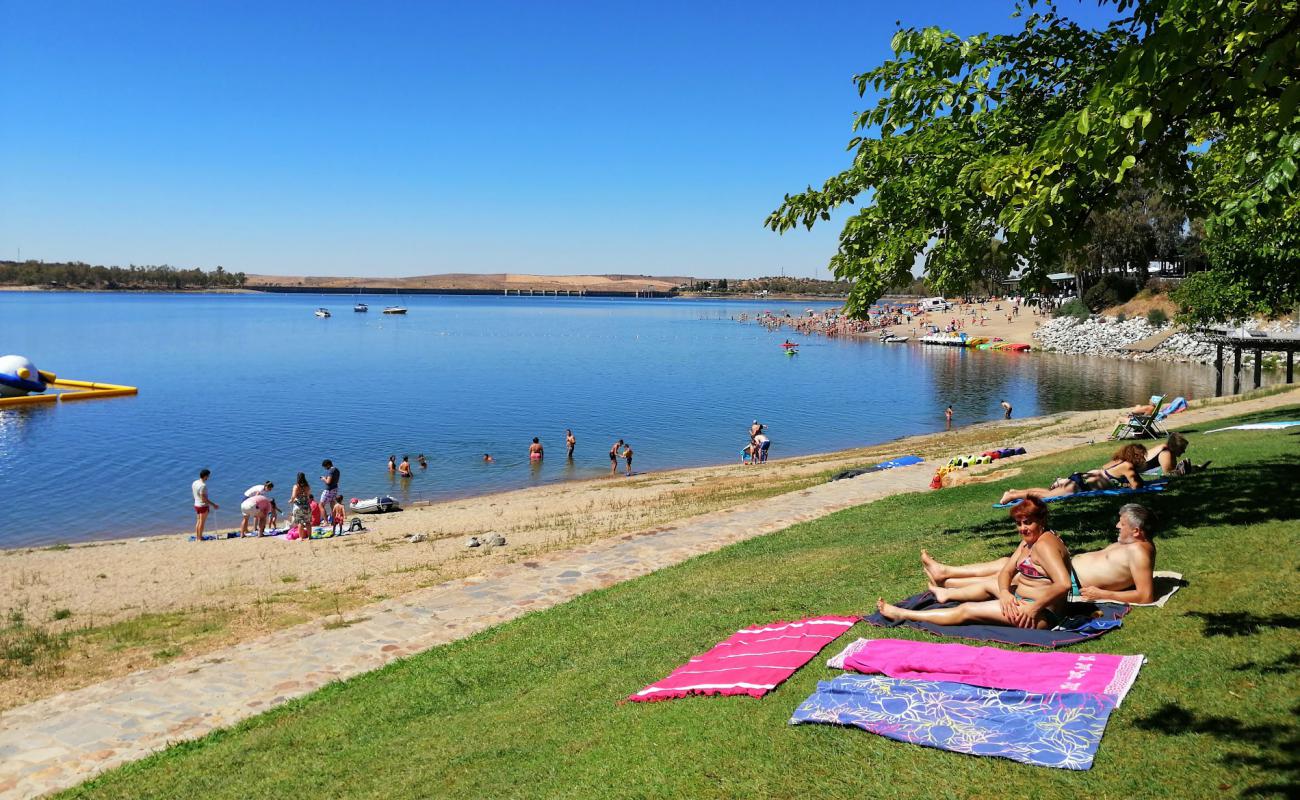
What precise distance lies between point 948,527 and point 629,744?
285 inches

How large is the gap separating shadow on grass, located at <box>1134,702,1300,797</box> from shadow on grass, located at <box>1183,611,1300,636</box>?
1313mm

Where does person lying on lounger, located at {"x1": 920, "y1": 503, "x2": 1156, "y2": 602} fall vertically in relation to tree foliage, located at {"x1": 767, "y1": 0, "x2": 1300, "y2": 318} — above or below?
below

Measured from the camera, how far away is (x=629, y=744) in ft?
19.3

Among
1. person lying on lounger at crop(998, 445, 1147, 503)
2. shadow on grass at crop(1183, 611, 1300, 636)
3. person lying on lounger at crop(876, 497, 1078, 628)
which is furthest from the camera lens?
person lying on lounger at crop(998, 445, 1147, 503)

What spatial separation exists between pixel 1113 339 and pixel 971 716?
77650 mm

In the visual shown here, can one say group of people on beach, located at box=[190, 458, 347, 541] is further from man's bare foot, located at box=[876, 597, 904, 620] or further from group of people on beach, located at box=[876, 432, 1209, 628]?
group of people on beach, located at box=[876, 432, 1209, 628]

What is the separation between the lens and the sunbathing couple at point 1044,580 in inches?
269

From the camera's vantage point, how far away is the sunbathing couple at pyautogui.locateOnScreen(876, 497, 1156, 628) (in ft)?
22.4

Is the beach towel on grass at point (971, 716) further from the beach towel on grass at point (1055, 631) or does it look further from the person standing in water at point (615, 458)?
the person standing in water at point (615, 458)

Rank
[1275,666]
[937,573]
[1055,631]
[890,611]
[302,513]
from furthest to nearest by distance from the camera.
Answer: [302,513]
[937,573]
[890,611]
[1055,631]
[1275,666]

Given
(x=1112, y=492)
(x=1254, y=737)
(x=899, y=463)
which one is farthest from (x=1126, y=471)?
(x=899, y=463)

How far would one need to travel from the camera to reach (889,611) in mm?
7438

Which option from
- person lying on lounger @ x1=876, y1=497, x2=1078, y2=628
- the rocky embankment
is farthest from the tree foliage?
the rocky embankment

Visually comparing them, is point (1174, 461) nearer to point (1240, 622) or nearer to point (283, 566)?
point (1240, 622)
